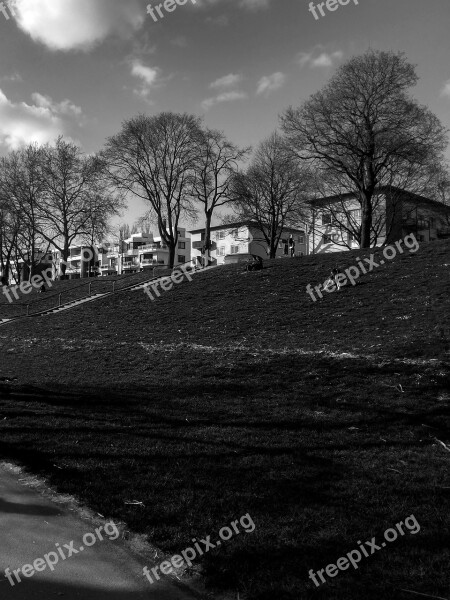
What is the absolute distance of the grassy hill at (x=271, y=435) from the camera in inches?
144

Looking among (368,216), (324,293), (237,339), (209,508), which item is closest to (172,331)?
(237,339)

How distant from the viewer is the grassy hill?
3648mm

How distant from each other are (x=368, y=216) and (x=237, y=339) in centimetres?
2284

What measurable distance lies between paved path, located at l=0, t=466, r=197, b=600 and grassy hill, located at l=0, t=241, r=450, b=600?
32cm

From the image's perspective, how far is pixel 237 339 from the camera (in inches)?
724

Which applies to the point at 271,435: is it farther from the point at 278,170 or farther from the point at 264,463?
the point at 278,170

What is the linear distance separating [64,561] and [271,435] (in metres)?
4.04

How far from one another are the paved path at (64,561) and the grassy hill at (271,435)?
1.04 feet

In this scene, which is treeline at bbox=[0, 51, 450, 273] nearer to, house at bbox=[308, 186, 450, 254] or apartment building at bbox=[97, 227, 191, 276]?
house at bbox=[308, 186, 450, 254]

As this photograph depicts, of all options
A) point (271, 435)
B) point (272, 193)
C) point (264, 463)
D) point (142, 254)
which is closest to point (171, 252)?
point (272, 193)

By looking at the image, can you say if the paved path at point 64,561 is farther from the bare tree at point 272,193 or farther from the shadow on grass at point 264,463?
the bare tree at point 272,193

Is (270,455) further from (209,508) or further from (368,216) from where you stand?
(368,216)

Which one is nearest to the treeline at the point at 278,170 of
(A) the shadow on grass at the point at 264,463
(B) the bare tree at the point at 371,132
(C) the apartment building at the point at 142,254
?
(B) the bare tree at the point at 371,132

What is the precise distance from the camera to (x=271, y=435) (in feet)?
23.4
